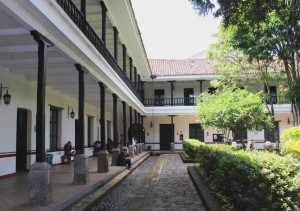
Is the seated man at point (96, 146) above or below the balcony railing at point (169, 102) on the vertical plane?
below

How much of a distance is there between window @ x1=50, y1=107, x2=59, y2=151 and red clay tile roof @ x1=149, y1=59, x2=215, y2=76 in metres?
17.3

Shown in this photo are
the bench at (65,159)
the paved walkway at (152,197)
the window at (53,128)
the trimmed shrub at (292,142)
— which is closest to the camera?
the paved walkway at (152,197)

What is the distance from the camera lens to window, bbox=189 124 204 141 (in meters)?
35.0

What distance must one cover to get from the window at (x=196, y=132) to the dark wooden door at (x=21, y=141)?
74.0ft

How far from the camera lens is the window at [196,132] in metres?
35.0

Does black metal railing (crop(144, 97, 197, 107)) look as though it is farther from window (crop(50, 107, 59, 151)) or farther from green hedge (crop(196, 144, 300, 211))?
green hedge (crop(196, 144, 300, 211))

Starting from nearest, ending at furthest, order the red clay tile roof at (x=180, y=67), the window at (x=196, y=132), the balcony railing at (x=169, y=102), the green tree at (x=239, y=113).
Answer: the green tree at (x=239, y=113)
the balcony railing at (x=169, y=102)
the red clay tile roof at (x=180, y=67)
the window at (x=196, y=132)

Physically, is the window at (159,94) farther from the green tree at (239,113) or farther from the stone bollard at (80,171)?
the stone bollard at (80,171)

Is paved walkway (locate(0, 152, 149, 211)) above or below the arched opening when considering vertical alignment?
below

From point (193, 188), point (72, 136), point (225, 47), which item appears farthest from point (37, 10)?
point (225, 47)

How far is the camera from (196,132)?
3516 centimetres

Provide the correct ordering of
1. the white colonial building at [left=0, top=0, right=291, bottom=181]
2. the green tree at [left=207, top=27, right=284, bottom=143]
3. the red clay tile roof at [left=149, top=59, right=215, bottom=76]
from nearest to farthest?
the white colonial building at [left=0, top=0, right=291, bottom=181] → the green tree at [left=207, top=27, right=284, bottom=143] → the red clay tile roof at [left=149, top=59, right=215, bottom=76]

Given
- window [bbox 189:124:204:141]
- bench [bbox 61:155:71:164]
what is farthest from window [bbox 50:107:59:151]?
window [bbox 189:124:204:141]

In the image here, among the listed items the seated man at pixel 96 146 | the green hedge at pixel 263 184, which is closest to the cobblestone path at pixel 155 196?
the green hedge at pixel 263 184
